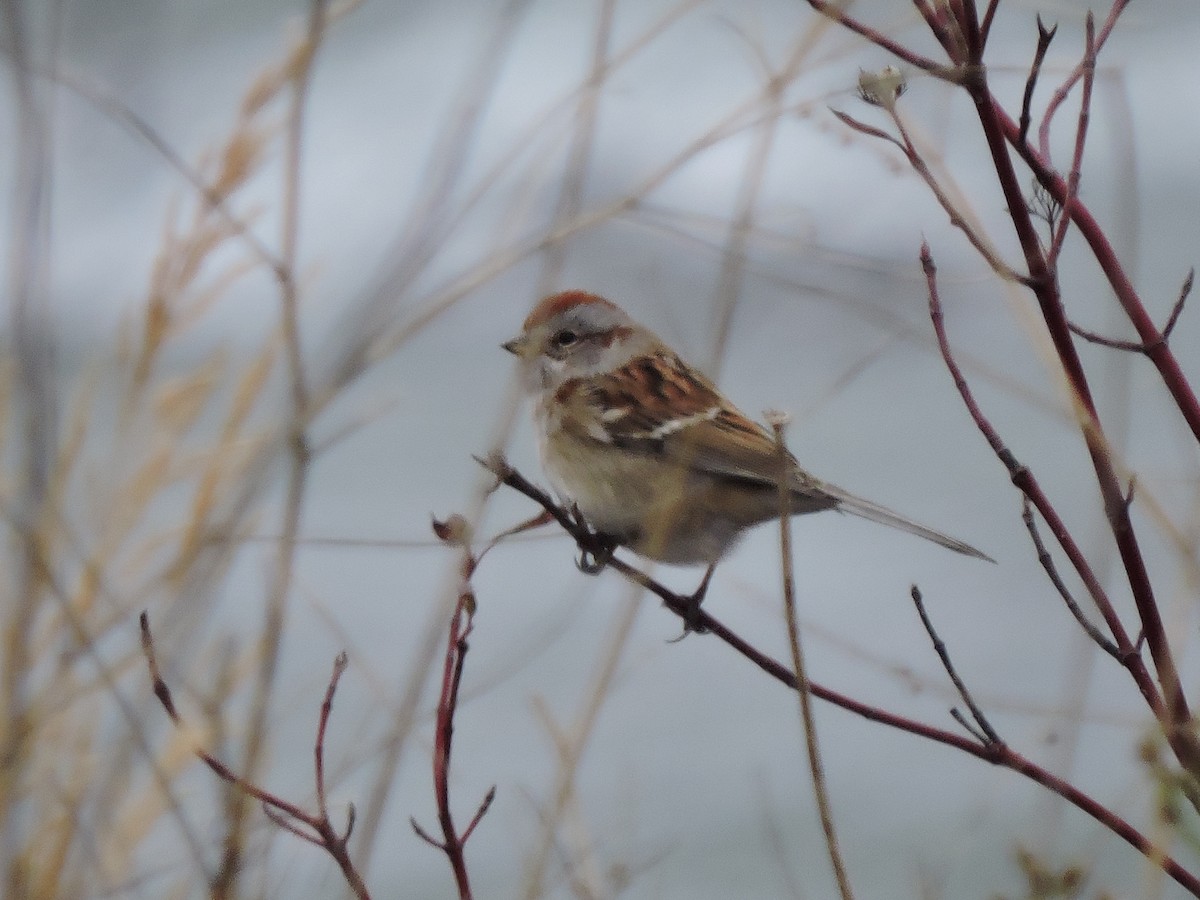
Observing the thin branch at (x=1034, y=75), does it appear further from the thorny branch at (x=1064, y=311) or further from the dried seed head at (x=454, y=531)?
the dried seed head at (x=454, y=531)

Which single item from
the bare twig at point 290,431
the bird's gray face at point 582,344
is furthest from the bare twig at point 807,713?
the bird's gray face at point 582,344

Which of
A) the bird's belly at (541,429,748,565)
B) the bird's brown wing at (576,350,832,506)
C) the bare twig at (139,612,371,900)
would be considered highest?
the bare twig at (139,612,371,900)

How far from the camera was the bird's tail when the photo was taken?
1223 mm

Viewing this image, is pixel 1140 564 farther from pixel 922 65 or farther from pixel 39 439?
pixel 39 439

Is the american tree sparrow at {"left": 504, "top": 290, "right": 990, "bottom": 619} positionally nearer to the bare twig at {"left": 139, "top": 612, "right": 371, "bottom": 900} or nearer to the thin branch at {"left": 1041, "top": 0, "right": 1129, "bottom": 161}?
the thin branch at {"left": 1041, "top": 0, "right": 1129, "bottom": 161}

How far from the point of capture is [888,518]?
145 cm

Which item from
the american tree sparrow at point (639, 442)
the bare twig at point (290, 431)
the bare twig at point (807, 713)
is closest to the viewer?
the bare twig at point (807, 713)

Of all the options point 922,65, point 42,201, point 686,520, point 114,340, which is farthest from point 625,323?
point 922,65

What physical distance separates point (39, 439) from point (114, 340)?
2.22 feet

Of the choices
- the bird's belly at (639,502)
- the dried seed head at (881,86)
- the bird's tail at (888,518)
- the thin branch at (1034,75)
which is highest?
the thin branch at (1034,75)

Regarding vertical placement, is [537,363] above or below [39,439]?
below

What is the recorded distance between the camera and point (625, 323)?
7.00 ft

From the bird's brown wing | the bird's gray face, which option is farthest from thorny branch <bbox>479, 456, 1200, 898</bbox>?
the bird's gray face

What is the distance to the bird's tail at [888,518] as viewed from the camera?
122 cm
